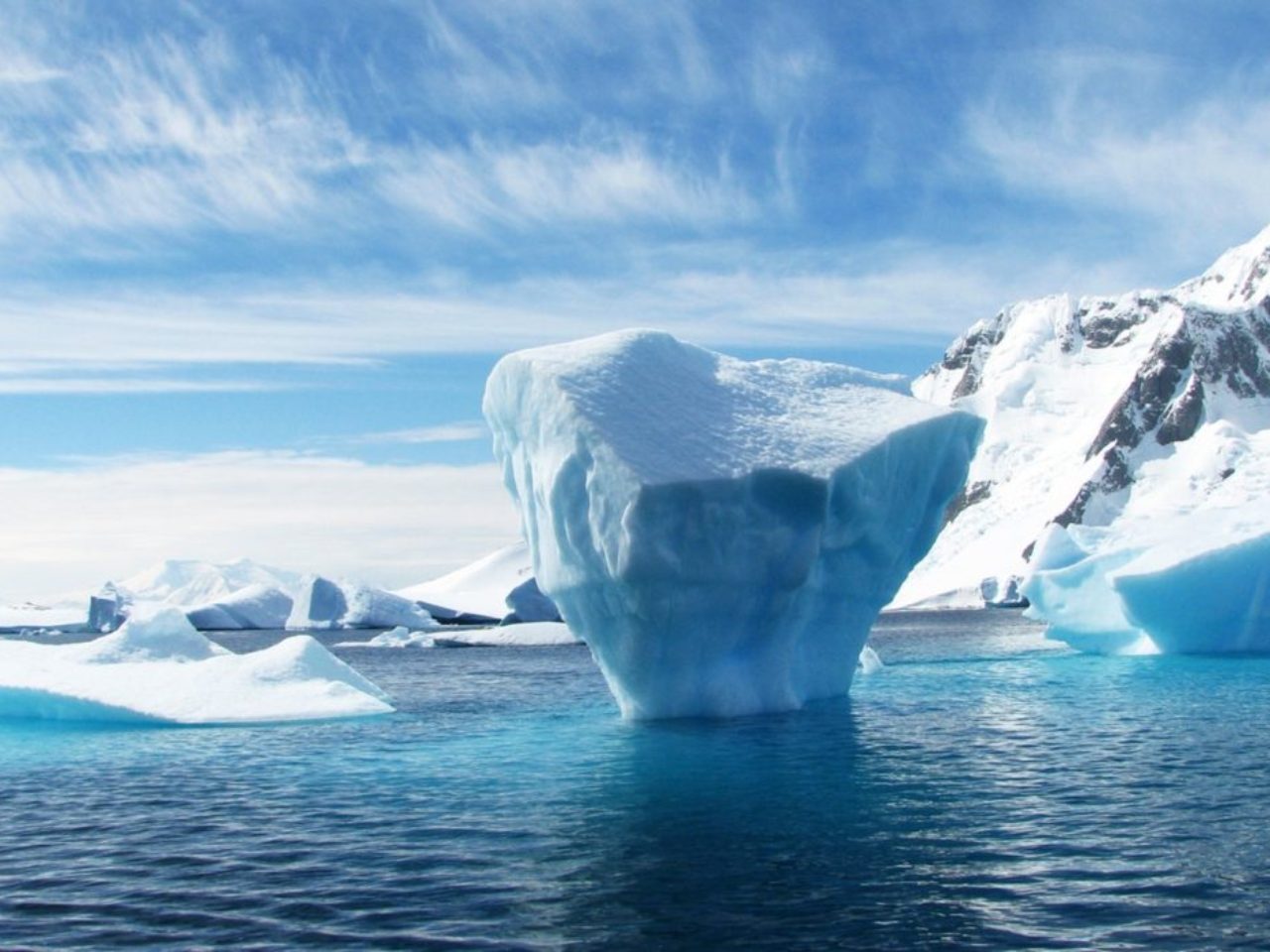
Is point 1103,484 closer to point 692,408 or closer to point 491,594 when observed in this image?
point 491,594

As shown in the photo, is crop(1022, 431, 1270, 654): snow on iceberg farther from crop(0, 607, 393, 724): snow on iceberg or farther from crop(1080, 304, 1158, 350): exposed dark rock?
crop(1080, 304, 1158, 350): exposed dark rock

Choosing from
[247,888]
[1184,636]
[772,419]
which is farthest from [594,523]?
[1184,636]

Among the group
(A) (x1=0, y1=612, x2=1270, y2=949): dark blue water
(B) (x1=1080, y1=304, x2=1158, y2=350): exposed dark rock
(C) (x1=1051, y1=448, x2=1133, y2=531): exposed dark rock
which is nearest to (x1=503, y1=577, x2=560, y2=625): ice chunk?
(A) (x1=0, y1=612, x2=1270, y2=949): dark blue water

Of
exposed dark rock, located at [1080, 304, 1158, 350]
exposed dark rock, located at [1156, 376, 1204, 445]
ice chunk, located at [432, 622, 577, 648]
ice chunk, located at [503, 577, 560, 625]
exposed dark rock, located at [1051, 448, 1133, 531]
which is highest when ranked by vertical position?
exposed dark rock, located at [1080, 304, 1158, 350]

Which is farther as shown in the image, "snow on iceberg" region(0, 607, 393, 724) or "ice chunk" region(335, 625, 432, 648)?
"ice chunk" region(335, 625, 432, 648)

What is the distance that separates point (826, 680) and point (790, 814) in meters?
12.9

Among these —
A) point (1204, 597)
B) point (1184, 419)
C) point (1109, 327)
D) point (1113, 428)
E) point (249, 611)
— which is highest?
point (1109, 327)

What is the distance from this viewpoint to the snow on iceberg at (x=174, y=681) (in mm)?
24870

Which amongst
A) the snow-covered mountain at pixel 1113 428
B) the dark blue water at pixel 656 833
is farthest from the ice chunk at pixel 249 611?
the dark blue water at pixel 656 833

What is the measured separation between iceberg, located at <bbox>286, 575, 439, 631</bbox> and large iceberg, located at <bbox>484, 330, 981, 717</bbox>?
64570 mm

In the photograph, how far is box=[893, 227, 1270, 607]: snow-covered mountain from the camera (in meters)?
156

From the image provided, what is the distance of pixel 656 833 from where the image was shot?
1312 centimetres

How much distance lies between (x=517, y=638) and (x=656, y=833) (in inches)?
2104

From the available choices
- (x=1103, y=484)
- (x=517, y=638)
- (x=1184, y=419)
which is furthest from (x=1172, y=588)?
(x=1184, y=419)
